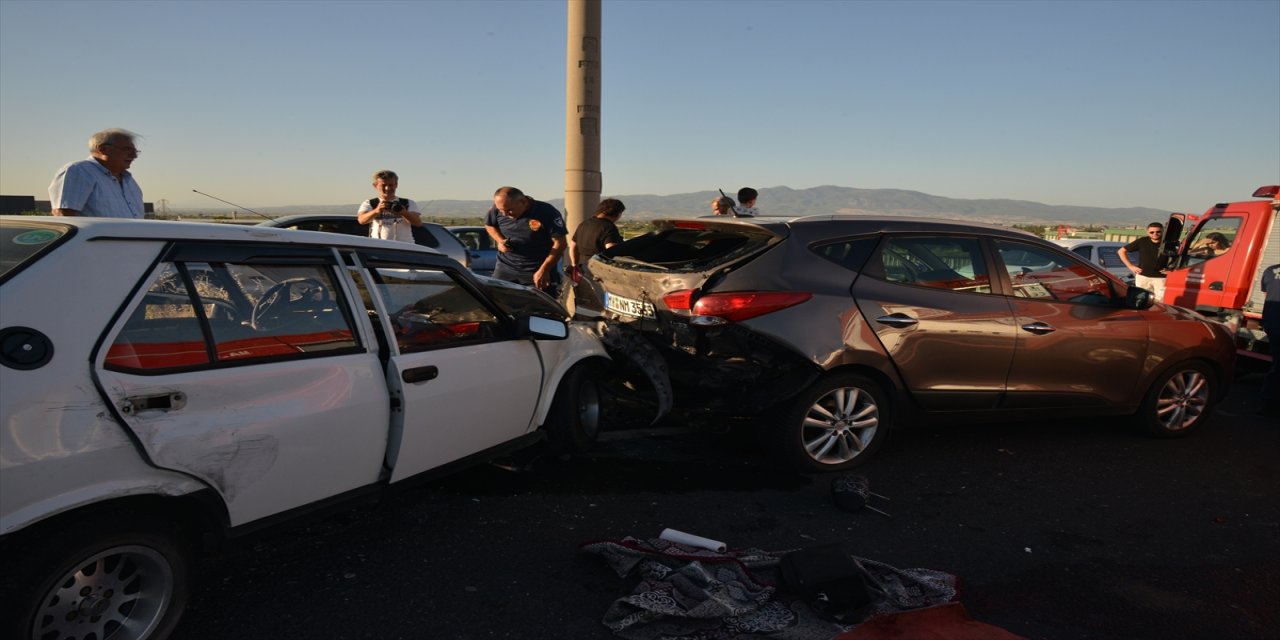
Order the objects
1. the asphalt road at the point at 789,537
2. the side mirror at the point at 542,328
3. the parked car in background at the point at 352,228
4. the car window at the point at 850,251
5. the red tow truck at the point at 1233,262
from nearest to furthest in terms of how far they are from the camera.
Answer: the asphalt road at the point at 789,537, the side mirror at the point at 542,328, the car window at the point at 850,251, the red tow truck at the point at 1233,262, the parked car in background at the point at 352,228

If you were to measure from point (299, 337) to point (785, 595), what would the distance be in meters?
2.14

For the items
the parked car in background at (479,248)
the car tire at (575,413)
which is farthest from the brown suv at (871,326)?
the parked car in background at (479,248)

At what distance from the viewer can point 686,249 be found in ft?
16.0

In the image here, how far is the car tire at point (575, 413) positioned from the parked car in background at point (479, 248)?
8.55 m

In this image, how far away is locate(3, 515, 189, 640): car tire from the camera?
6.98ft

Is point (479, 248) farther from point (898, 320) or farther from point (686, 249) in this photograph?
point (898, 320)

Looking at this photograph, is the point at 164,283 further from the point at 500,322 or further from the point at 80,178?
the point at 80,178

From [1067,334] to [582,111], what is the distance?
7.01 m

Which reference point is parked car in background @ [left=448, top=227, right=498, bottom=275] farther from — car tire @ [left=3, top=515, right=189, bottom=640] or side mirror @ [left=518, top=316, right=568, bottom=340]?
car tire @ [left=3, top=515, right=189, bottom=640]

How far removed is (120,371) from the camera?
2.33 meters

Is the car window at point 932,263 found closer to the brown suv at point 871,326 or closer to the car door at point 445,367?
the brown suv at point 871,326

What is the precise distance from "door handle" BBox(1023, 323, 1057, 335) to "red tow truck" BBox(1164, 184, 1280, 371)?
4138mm

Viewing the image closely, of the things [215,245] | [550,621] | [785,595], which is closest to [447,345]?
[215,245]

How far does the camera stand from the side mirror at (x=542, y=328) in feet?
12.7
